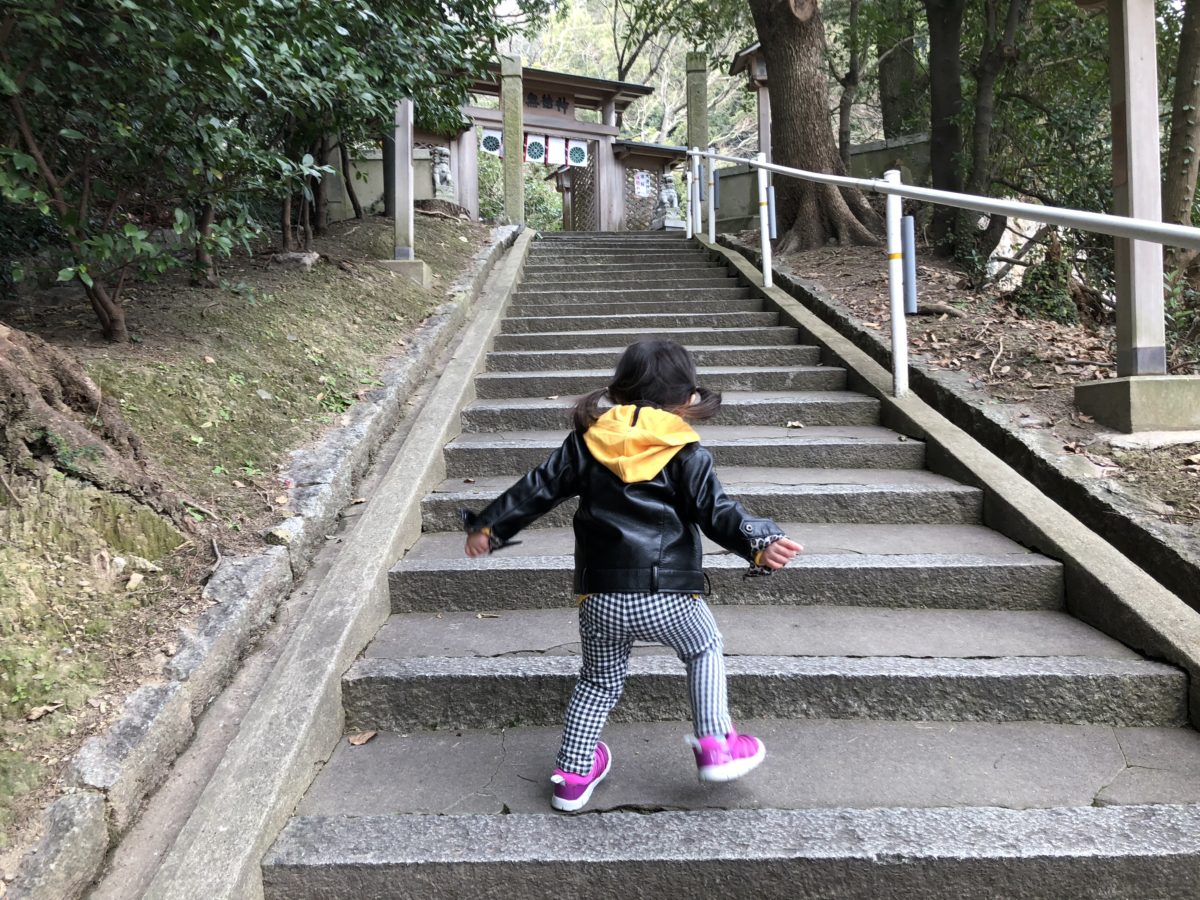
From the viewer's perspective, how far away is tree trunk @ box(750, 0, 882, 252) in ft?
24.8

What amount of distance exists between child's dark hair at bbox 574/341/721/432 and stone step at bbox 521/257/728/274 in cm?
575

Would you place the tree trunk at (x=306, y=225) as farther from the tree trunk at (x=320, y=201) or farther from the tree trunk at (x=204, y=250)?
the tree trunk at (x=204, y=250)

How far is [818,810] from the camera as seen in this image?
1844 millimetres

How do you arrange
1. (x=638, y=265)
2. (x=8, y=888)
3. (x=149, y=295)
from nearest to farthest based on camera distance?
1. (x=8, y=888)
2. (x=149, y=295)
3. (x=638, y=265)

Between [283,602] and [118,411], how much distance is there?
0.92 m

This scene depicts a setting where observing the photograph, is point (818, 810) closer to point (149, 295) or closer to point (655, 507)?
point (655, 507)

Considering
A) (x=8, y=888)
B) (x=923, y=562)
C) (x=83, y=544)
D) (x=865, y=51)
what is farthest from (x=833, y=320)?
(x=865, y=51)

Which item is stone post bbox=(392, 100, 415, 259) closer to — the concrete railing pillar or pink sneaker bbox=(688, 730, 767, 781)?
the concrete railing pillar

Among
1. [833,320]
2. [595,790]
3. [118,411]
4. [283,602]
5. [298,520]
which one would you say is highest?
[833,320]

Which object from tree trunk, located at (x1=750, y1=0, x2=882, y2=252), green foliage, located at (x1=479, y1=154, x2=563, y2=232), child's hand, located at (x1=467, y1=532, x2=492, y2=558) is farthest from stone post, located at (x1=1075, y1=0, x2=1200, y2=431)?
green foliage, located at (x1=479, y1=154, x2=563, y2=232)

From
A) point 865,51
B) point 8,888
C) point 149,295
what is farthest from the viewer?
point 865,51

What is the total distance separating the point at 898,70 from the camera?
10.6 m

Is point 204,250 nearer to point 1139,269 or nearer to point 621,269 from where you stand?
point 1139,269

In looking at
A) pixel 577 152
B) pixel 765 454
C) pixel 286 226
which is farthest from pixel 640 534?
pixel 577 152
